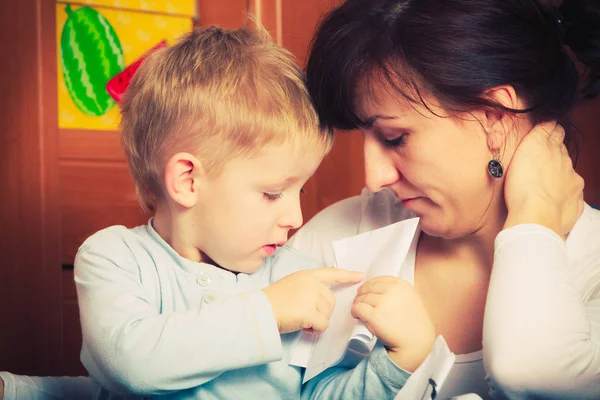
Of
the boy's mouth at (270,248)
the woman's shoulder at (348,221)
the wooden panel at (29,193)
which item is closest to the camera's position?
the boy's mouth at (270,248)

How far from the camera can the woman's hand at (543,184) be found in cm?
116

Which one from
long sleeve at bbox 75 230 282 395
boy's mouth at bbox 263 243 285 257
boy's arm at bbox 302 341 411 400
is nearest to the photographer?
long sleeve at bbox 75 230 282 395

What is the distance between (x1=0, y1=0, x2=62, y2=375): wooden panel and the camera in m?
1.95

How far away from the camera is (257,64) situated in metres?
1.22

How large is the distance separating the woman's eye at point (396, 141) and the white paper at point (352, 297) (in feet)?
0.43

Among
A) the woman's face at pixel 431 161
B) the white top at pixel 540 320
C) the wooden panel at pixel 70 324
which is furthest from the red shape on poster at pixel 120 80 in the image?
the white top at pixel 540 320

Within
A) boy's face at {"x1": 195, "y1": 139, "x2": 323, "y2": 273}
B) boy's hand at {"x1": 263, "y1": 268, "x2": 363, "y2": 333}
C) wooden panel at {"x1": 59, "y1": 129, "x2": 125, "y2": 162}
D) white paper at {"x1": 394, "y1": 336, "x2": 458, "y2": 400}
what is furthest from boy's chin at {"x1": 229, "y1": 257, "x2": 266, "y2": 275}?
wooden panel at {"x1": 59, "y1": 129, "x2": 125, "y2": 162}

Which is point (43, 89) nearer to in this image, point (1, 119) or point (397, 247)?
point (1, 119)

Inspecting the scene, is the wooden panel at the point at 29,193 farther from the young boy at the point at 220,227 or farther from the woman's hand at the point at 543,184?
the woman's hand at the point at 543,184

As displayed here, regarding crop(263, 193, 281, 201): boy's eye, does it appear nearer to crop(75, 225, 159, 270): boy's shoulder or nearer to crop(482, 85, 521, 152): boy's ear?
crop(75, 225, 159, 270): boy's shoulder

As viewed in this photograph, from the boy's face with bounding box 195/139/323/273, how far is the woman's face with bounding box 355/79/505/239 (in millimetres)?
122

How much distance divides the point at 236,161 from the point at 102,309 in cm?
31

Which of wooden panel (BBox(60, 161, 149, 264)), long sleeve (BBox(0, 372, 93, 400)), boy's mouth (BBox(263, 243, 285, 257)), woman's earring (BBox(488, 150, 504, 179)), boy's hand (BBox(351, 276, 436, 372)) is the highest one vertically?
woman's earring (BBox(488, 150, 504, 179))

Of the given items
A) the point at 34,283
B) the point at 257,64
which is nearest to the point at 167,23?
the point at 34,283
